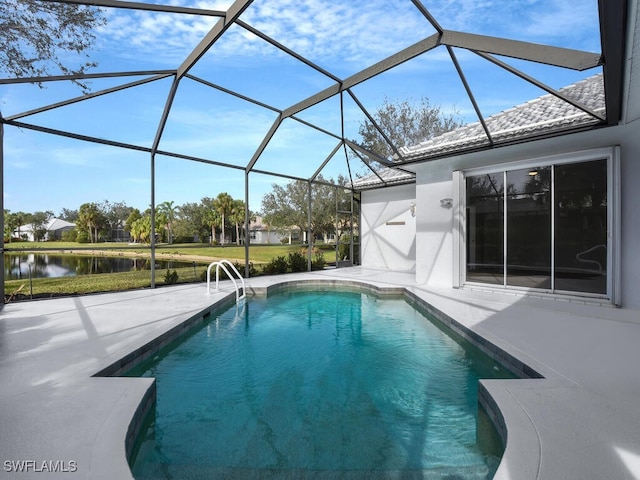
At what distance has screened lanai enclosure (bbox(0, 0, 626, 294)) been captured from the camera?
16.9 feet

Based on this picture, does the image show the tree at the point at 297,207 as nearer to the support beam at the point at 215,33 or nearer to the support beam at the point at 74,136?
the support beam at the point at 74,136

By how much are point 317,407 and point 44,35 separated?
8917 millimetres

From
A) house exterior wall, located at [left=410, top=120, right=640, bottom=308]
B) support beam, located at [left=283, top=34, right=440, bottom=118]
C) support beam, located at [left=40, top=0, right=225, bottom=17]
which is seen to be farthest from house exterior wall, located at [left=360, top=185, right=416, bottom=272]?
support beam, located at [left=40, top=0, right=225, bottom=17]

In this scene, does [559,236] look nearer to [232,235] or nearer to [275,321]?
[275,321]

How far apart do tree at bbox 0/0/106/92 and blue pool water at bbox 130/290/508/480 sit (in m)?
6.64

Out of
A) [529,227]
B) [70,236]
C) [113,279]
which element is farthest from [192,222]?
[529,227]

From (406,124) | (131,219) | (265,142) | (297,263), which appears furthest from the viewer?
(131,219)

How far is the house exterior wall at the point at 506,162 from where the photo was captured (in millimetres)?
6375

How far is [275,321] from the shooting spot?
274 inches

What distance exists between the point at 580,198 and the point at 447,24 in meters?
4.56

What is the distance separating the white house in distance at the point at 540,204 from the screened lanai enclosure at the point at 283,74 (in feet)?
0.83

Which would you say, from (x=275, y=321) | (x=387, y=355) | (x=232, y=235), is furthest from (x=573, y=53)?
(x=232, y=235)

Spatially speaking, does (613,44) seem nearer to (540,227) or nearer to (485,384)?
(485,384)

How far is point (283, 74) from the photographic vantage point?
303 inches
